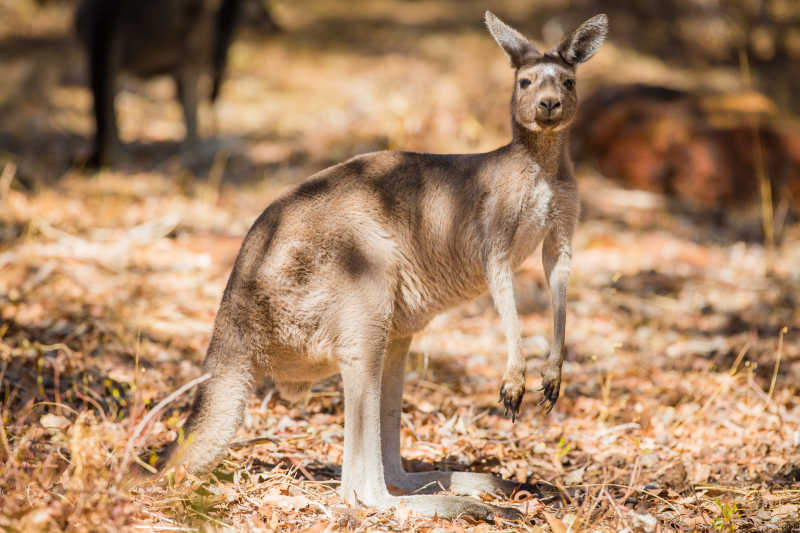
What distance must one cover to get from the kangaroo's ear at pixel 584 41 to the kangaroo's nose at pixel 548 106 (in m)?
0.23

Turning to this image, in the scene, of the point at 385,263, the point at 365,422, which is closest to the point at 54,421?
the point at 365,422

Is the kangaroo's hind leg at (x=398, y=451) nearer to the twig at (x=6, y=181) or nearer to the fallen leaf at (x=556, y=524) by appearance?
the fallen leaf at (x=556, y=524)

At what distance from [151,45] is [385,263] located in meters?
5.03

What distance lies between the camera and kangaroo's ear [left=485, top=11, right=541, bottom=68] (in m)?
2.77

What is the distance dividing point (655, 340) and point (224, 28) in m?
4.62

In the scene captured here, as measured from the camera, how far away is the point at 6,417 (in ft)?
9.39

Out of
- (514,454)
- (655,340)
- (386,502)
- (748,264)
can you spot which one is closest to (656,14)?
(748,264)

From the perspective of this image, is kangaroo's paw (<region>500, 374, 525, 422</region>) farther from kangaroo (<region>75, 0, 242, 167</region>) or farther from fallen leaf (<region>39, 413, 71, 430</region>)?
kangaroo (<region>75, 0, 242, 167</region>)

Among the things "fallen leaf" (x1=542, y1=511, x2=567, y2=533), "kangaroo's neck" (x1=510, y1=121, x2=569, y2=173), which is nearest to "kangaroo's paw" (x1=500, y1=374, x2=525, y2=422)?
"fallen leaf" (x1=542, y1=511, x2=567, y2=533)

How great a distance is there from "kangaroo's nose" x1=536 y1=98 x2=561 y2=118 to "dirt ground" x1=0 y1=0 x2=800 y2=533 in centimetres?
116

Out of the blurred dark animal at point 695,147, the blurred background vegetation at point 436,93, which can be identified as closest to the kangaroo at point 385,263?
the blurred background vegetation at point 436,93

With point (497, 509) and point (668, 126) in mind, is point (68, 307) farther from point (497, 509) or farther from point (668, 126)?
point (668, 126)

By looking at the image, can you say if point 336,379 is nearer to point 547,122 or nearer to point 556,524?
point 556,524

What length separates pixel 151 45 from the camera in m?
6.95
